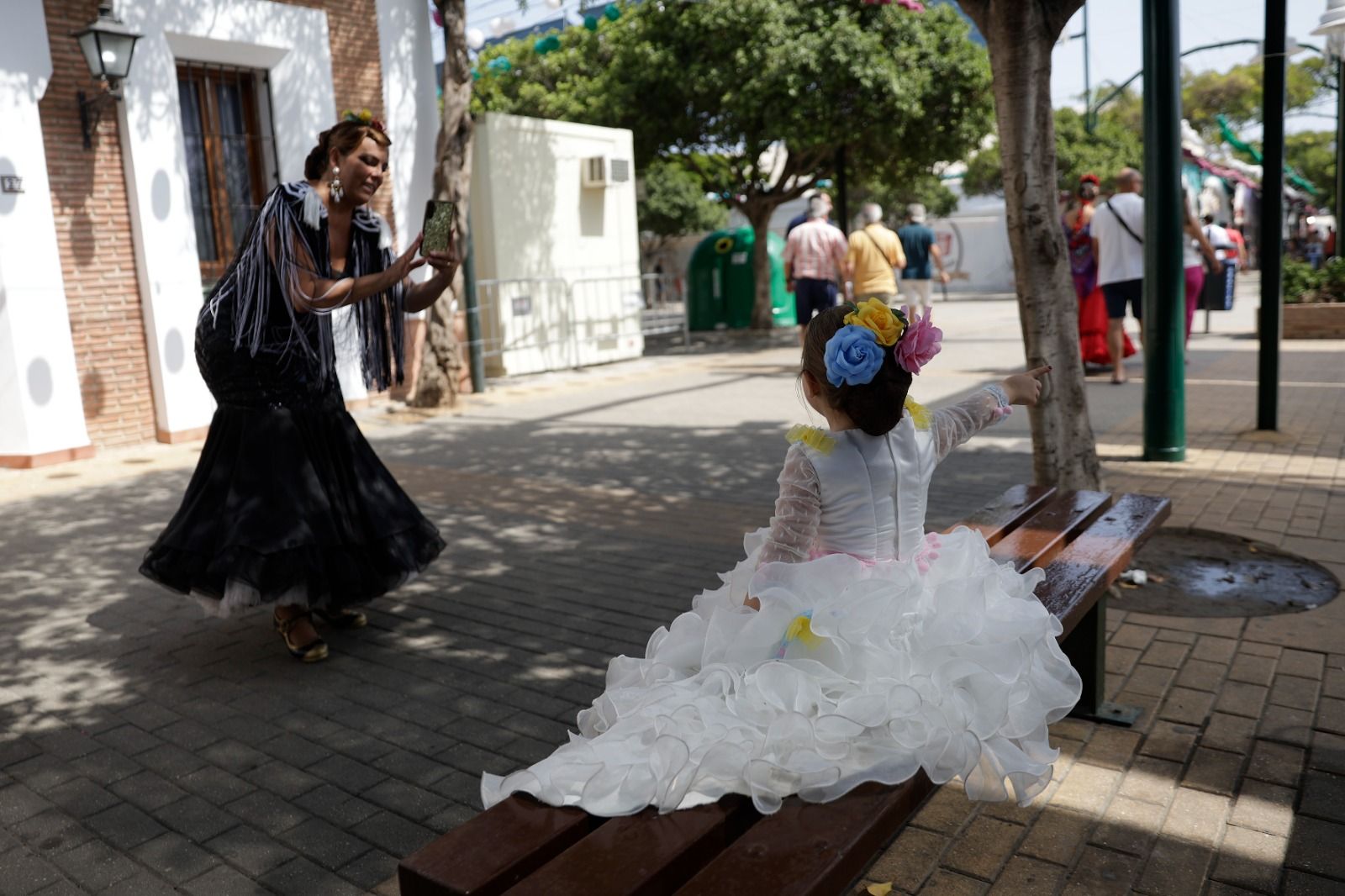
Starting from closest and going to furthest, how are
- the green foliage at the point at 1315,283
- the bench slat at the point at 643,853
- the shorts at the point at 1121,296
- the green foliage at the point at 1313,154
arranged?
1. the bench slat at the point at 643,853
2. the shorts at the point at 1121,296
3. the green foliage at the point at 1315,283
4. the green foliage at the point at 1313,154

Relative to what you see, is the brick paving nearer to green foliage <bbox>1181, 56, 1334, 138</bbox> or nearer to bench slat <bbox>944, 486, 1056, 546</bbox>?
bench slat <bbox>944, 486, 1056, 546</bbox>

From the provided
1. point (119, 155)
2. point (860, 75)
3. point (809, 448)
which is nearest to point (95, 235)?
point (119, 155)

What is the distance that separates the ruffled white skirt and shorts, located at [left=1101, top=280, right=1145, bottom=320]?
25.9 feet

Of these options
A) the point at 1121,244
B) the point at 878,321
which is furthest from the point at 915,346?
the point at 1121,244

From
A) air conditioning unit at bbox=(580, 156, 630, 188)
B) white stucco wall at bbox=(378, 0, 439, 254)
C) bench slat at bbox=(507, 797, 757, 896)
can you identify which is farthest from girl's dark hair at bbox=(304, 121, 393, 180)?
air conditioning unit at bbox=(580, 156, 630, 188)

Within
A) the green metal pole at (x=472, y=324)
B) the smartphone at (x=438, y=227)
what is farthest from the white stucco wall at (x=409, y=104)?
the smartphone at (x=438, y=227)

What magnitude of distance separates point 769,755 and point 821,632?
A: 321 millimetres

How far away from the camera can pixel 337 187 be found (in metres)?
3.95

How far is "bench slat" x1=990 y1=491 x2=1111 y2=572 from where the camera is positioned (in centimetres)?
326

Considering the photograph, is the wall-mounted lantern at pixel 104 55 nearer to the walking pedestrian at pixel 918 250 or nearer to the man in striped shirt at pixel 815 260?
the man in striped shirt at pixel 815 260

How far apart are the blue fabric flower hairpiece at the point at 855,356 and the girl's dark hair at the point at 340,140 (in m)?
2.26

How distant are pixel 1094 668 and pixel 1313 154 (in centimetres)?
5847

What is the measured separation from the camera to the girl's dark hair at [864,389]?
2.41 meters

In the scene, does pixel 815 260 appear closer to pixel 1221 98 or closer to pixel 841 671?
pixel 841 671
